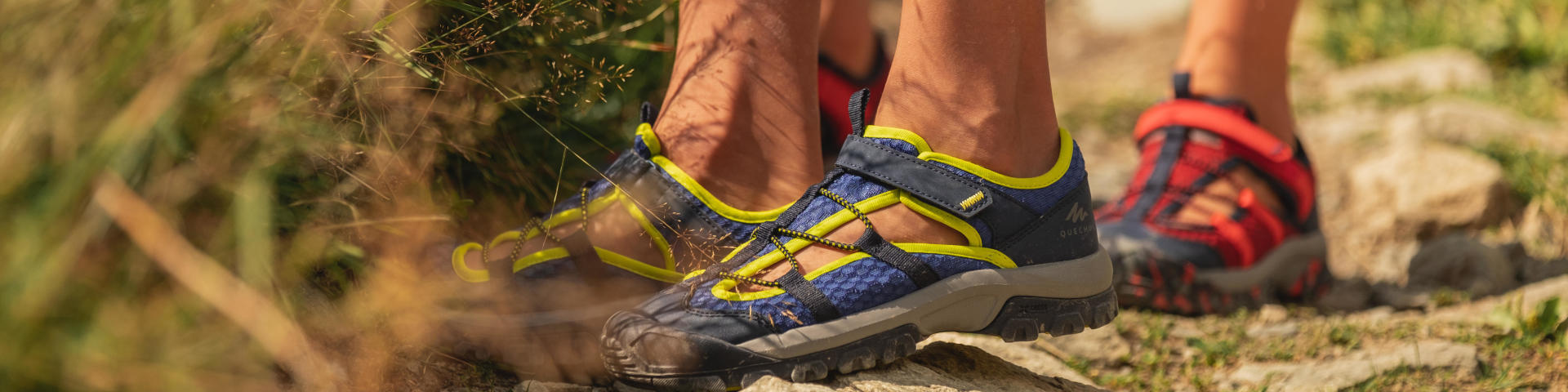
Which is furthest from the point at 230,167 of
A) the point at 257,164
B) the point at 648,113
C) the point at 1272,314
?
the point at 1272,314

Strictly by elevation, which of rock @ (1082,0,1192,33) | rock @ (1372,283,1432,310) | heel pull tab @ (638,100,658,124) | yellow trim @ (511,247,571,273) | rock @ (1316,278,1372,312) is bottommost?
rock @ (1082,0,1192,33)

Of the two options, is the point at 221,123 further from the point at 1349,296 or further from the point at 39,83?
the point at 1349,296

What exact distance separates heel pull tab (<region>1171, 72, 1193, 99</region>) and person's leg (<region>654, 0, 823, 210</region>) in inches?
40.6

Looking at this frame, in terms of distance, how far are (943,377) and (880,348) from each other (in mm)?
122

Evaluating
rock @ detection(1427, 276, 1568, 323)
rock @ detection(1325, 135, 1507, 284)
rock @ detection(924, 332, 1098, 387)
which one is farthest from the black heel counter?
rock @ detection(1325, 135, 1507, 284)

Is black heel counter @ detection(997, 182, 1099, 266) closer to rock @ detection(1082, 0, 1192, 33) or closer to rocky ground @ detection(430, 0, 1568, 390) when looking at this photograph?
rocky ground @ detection(430, 0, 1568, 390)

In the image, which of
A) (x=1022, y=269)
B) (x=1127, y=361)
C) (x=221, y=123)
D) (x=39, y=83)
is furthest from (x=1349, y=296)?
(x=39, y=83)

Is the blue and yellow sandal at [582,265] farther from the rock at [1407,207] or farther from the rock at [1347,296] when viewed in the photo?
the rock at [1407,207]

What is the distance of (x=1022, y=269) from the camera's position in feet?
4.97

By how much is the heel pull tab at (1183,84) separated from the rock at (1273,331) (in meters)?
0.51

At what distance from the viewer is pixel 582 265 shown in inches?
61.9

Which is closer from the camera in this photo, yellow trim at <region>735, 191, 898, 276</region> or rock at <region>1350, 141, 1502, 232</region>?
yellow trim at <region>735, 191, 898, 276</region>

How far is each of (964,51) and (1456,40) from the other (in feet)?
13.1

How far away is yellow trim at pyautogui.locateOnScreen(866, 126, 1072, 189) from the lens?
4.82ft
